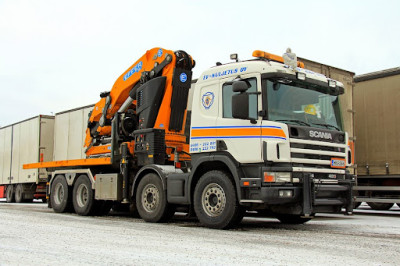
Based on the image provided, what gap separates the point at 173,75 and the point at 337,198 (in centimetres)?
459

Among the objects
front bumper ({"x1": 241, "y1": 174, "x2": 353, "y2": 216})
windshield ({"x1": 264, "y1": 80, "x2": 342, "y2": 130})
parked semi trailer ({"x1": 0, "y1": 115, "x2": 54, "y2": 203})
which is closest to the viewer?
front bumper ({"x1": 241, "y1": 174, "x2": 353, "y2": 216})

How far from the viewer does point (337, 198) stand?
855cm

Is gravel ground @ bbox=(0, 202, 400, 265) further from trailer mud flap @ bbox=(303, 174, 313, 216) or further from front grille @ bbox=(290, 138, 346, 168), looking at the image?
front grille @ bbox=(290, 138, 346, 168)

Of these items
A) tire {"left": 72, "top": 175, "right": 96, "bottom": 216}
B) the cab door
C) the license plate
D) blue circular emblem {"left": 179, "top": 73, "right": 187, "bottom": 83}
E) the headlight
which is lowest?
tire {"left": 72, "top": 175, "right": 96, "bottom": 216}

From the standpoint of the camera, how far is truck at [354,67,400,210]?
1284 centimetres

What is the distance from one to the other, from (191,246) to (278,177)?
2.26 metres

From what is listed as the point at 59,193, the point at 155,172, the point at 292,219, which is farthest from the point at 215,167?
the point at 59,193

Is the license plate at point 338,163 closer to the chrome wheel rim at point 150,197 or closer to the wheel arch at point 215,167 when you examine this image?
the wheel arch at point 215,167

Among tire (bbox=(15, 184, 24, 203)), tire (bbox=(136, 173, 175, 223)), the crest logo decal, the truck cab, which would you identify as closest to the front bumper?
the truck cab

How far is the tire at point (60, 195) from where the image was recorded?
1322 cm

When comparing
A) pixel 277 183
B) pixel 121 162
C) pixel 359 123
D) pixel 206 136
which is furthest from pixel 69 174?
pixel 359 123

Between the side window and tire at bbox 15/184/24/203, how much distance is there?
16.5m

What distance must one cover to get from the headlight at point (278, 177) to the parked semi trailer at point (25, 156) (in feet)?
50.3

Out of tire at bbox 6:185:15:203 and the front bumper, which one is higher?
the front bumper
